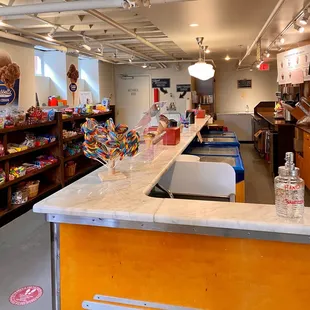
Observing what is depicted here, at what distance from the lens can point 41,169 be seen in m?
5.11

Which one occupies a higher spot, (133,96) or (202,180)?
(133,96)

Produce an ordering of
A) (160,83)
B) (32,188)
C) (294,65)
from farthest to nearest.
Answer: (160,83) < (294,65) < (32,188)

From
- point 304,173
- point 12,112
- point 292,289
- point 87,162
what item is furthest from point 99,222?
point 87,162

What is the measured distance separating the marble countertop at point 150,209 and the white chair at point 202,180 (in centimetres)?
75

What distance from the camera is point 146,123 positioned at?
3320 millimetres

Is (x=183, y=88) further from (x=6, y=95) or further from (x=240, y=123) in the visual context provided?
(x=6, y=95)

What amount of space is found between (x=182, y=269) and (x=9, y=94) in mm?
5725

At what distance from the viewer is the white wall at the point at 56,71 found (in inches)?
329

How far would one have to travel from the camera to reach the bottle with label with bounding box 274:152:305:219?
1.37 meters

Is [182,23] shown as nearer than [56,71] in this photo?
Yes

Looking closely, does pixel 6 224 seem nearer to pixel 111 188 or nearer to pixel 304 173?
pixel 111 188

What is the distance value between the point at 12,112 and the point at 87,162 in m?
2.75

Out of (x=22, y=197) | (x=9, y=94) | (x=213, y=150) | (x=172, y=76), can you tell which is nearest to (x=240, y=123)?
(x=172, y=76)

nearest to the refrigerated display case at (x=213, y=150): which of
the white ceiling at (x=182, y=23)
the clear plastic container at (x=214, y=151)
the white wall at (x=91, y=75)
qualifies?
the clear plastic container at (x=214, y=151)
